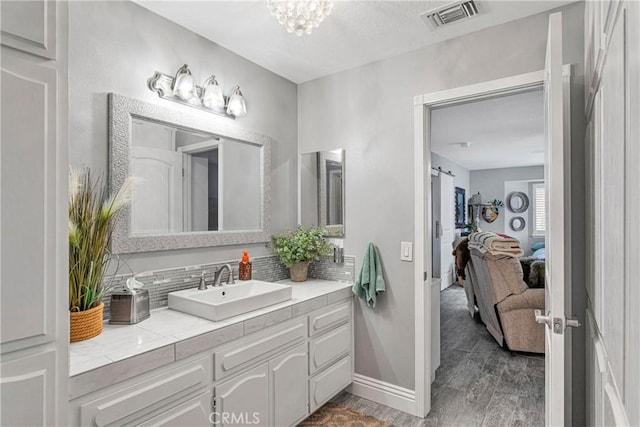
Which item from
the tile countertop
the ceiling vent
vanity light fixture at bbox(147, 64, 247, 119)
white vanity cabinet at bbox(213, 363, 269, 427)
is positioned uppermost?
the ceiling vent

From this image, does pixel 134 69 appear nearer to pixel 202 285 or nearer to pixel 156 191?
pixel 156 191

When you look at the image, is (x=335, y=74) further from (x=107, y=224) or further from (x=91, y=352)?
(x=91, y=352)

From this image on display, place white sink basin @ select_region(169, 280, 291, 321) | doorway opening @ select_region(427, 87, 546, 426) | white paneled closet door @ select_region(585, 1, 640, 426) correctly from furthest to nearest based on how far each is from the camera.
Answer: doorway opening @ select_region(427, 87, 546, 426) → white sink basin @ select_region(169, 280, 291, 321) → white paneled closet door @ select_region(585, 1, 640, 426)

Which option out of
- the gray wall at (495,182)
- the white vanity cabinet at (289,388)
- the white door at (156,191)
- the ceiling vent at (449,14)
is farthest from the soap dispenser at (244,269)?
the gray wall at (495,182)

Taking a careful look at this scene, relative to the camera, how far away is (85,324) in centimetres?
145

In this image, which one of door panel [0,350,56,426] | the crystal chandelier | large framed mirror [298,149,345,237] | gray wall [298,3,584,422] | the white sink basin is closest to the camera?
door panel [0,350,56,426]

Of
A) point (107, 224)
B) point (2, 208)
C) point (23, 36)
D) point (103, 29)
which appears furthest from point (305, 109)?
point (2, 208)

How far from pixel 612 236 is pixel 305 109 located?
2406mm

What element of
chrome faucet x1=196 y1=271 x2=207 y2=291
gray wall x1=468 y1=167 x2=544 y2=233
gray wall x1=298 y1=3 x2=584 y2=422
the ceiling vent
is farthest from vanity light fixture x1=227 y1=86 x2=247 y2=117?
gray wall x1=468 y1=167 x2=544 y2=233

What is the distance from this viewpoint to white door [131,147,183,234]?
1869 mm

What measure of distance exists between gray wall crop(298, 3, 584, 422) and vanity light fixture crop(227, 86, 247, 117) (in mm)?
684

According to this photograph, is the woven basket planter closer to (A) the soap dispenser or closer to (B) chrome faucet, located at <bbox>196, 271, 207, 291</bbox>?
(B) chrome faucet, located at <bbox>196, 271, 207, 291</bbox>

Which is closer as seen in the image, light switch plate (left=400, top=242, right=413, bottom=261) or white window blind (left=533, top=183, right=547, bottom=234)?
Answer: light switch plate (left=400, top=242, right=413, bottom=261)

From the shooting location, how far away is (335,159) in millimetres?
2742
